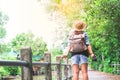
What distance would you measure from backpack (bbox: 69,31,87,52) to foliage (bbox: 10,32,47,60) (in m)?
37.1

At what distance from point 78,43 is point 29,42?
40.8m

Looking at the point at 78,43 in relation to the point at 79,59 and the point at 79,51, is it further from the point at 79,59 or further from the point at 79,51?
the point at 79,59

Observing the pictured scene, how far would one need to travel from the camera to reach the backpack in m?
7.20

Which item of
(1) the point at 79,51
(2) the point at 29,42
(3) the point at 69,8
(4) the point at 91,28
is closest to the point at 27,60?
(1) the point at 79,51

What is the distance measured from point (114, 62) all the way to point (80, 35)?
2970 centimetres

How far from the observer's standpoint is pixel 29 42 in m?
47.8

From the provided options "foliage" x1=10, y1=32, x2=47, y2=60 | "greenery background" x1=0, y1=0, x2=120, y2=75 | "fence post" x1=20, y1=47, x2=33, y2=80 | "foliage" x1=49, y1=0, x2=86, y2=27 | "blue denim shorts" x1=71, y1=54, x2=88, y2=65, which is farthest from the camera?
"foliage" x1=10, y1=32, x2=47, y2=60

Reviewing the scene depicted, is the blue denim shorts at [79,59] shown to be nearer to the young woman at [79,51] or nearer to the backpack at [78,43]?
the young woman at [79,51]

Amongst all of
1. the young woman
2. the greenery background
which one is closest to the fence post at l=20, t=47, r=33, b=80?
the greenery background

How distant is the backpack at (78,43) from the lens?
23.6ft

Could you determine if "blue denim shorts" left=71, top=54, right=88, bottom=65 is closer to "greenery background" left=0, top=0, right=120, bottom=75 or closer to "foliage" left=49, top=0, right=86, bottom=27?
"greenery background" left=0, top=0, right=120, bottom=75

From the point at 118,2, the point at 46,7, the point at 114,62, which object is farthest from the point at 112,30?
the point at 46,7

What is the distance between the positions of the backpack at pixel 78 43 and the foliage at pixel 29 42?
3711cm

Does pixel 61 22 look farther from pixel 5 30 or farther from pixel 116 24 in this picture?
pixel 116 24
